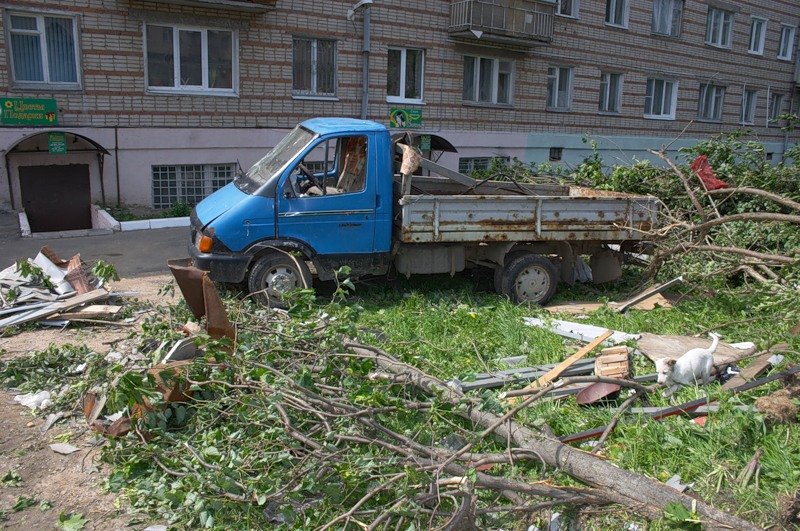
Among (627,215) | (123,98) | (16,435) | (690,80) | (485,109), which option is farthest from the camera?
(690,80)

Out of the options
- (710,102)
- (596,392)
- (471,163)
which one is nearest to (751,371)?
(596,392)

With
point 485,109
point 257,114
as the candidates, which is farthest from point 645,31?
point 257,114

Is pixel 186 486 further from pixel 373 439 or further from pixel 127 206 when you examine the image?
pixel 127 206

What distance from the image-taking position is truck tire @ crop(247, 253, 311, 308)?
26.6ft

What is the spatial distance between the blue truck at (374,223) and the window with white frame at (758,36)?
929 inches

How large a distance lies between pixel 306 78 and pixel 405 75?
9.59 ft

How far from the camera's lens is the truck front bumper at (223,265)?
314 inches

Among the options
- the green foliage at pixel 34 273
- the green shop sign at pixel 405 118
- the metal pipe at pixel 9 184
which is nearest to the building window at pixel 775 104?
the green shop sign at pixel 405 118

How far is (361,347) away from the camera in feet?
Result: 18.5

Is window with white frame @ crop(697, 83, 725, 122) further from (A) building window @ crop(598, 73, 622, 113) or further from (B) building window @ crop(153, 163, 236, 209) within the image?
(B) building window @ crop(153, 163, 236, 209)

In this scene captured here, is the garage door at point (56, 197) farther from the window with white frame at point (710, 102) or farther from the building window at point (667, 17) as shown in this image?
the window with white frame at point (710, 102)

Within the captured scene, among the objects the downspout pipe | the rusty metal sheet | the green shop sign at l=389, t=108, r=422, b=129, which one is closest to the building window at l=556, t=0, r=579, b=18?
the green shop sign at l=389, t=108, r=422, b=129

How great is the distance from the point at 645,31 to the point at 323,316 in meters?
21.9

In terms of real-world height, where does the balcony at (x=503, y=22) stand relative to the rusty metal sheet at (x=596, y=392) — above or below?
above
